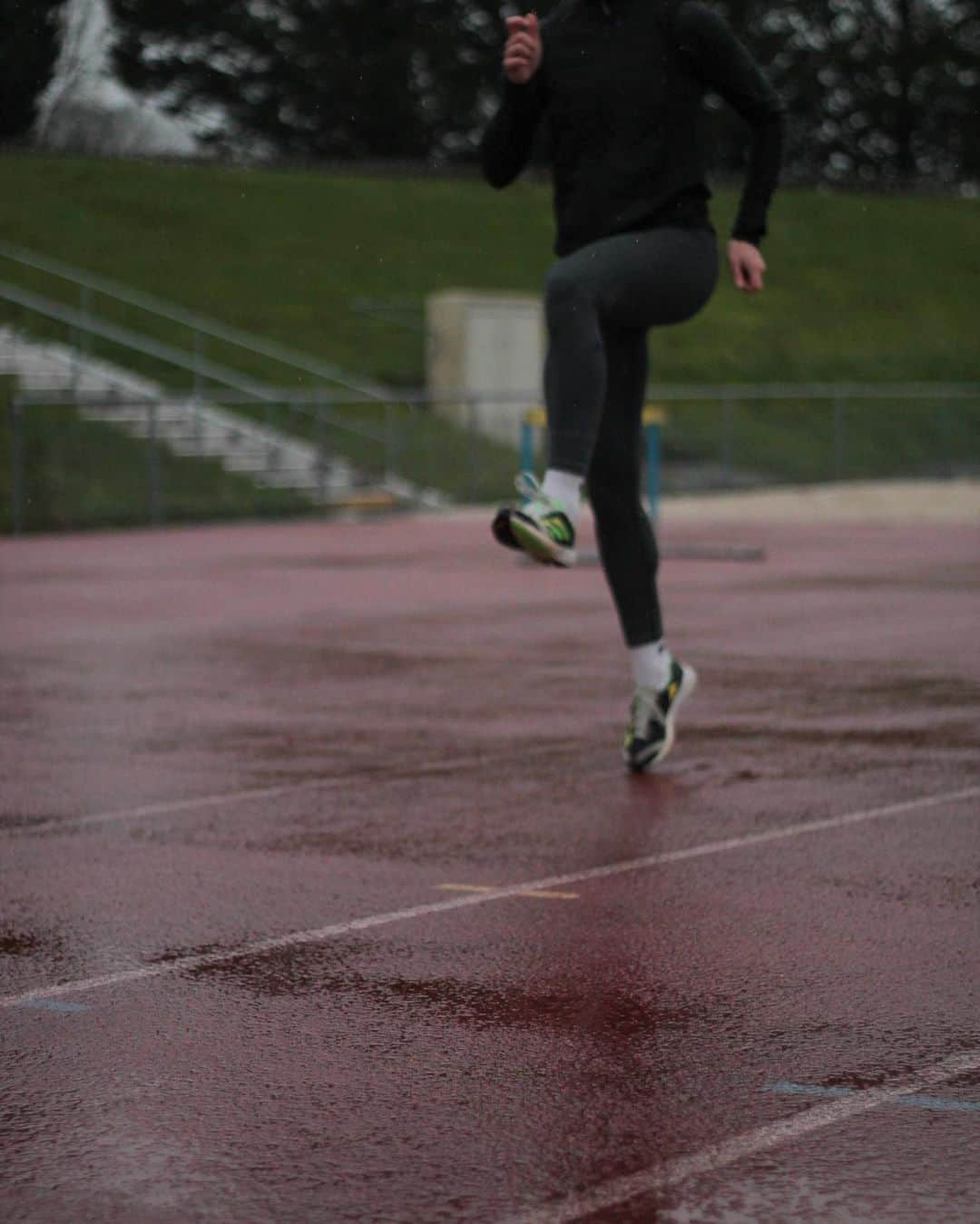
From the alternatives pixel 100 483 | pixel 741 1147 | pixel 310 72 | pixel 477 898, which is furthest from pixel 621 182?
pixel 310 72

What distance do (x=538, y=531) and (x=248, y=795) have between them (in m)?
1.41

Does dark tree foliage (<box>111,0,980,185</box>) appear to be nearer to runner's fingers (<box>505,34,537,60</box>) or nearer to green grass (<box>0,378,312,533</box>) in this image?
green grass (<box>0,378,312,533</box>)

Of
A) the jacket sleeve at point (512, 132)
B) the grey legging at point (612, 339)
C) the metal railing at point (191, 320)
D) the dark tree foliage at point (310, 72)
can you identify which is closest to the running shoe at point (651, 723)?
the grey legging at point (612, 339)

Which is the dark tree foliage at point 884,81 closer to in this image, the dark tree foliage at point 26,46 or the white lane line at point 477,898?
the dark tree foliage at point 26,46

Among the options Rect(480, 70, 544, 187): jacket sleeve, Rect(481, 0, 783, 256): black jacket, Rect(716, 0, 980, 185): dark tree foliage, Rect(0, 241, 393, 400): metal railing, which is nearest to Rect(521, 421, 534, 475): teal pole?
Rect(480, 70, 544, 187): jacket sleeve

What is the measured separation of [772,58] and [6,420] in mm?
53301

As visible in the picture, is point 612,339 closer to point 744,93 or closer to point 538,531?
point 744,93

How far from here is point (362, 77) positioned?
65750 mm

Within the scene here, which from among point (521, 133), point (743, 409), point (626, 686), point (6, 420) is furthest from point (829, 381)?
point (521, 133)

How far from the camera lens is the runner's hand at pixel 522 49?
663 cm

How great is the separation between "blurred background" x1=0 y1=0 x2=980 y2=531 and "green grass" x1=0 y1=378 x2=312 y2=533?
4 cm

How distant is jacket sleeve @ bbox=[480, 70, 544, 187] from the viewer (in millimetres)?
6832

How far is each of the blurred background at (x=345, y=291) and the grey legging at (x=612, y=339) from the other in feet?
1.52

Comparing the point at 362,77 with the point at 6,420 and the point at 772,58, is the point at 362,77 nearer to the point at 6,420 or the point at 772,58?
the point at 772,58
